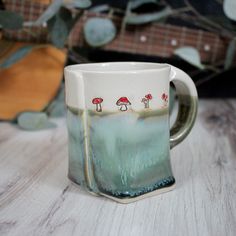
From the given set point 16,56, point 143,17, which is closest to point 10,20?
point 16,56

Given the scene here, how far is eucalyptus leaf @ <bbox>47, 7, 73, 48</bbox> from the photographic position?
885 mm

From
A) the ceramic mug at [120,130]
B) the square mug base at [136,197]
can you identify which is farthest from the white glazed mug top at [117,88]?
the square mug base at [136,197]

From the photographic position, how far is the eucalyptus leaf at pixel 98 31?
0.95 m

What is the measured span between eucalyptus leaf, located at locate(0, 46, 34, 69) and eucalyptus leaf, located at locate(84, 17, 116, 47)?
0.14m

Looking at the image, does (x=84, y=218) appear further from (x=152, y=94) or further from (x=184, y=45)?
(x=184, y=45)

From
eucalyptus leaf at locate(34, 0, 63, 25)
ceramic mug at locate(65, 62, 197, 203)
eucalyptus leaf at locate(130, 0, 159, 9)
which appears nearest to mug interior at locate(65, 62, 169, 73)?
ceramic mug at locate(65, 62, 197, 203)

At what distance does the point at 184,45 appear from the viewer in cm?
109

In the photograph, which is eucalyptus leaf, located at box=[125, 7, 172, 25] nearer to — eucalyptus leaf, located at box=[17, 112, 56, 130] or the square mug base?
eucalyptus leaf, located at box=[17, 112, 56, 130]

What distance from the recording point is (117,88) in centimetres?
50

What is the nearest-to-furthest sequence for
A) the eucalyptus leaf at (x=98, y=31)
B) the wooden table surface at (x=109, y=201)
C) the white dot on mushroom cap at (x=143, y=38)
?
the wooden table surface at (x=109, y=201) → the eucalyptus leaf at (x=98, y=31) → the white dot on mushroom cap at (x=143, y=38)

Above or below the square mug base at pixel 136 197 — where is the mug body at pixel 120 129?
above

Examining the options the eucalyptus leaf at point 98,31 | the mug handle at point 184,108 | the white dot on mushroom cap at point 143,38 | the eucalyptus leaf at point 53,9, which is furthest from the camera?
the white dot on mushroom cap at point 143,38

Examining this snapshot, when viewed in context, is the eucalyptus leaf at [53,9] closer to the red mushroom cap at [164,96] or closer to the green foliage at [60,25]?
the green foliage at [60,25]

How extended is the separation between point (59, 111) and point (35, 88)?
0.24 ft
